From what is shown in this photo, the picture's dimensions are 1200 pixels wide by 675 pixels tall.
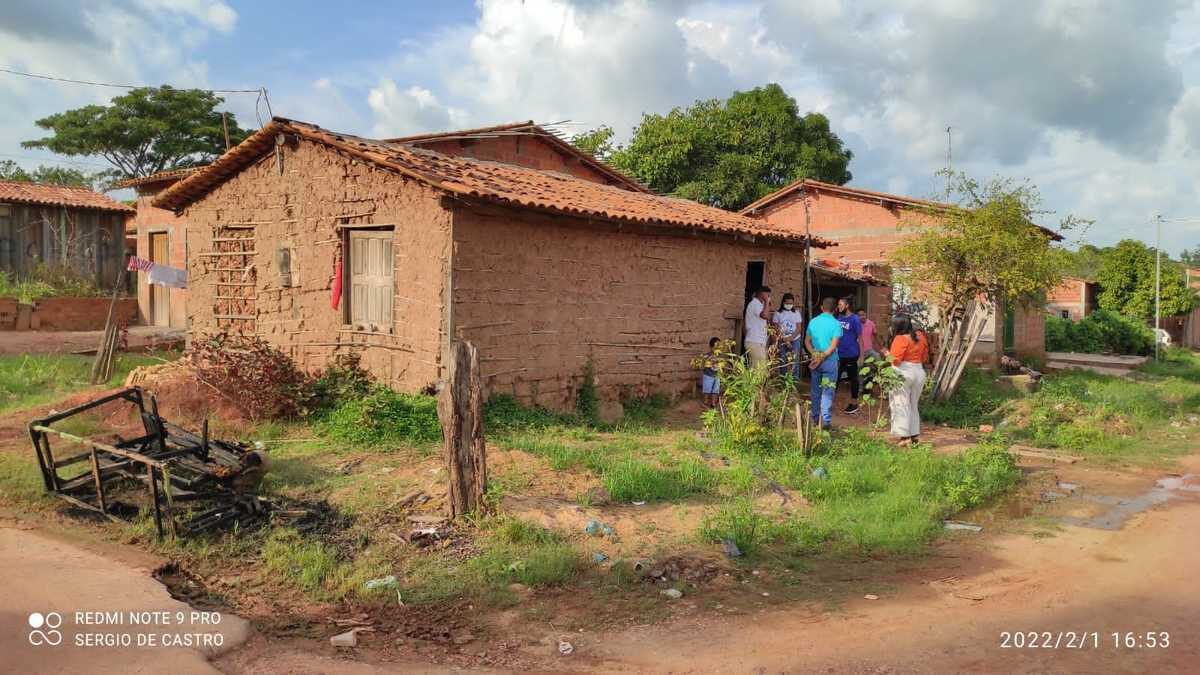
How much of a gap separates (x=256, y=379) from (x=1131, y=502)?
30.1 feet

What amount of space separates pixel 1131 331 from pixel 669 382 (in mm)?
21248

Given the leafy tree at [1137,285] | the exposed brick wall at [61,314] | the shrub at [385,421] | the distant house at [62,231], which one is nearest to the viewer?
the shrub at [385,421]

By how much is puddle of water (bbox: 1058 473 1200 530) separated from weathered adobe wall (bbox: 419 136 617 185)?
478 inches

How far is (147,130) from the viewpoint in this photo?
1104 inches

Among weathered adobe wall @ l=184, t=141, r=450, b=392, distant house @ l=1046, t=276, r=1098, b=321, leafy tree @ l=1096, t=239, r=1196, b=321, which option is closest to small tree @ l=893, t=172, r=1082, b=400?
weathered adobe wall @ l=184, t=141, r=450, b=392

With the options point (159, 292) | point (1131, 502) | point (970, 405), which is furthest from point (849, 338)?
point (159, 292)

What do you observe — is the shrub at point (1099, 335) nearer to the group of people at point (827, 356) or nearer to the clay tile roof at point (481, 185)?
the clay tile roof at point (481, 185)

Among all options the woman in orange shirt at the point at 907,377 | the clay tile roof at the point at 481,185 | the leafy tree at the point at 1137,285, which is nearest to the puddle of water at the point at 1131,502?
the woman in orange shirt at the point at 907,377

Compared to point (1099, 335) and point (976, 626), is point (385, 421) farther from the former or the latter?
point (1099, 335)

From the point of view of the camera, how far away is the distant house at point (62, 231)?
18875 mm

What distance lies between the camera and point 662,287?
11.3m

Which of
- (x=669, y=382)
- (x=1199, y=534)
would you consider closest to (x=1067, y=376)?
(x=669, y=382)

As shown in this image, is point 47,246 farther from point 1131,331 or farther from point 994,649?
point 1131,331

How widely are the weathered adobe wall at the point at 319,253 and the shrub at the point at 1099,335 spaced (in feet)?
74.0
